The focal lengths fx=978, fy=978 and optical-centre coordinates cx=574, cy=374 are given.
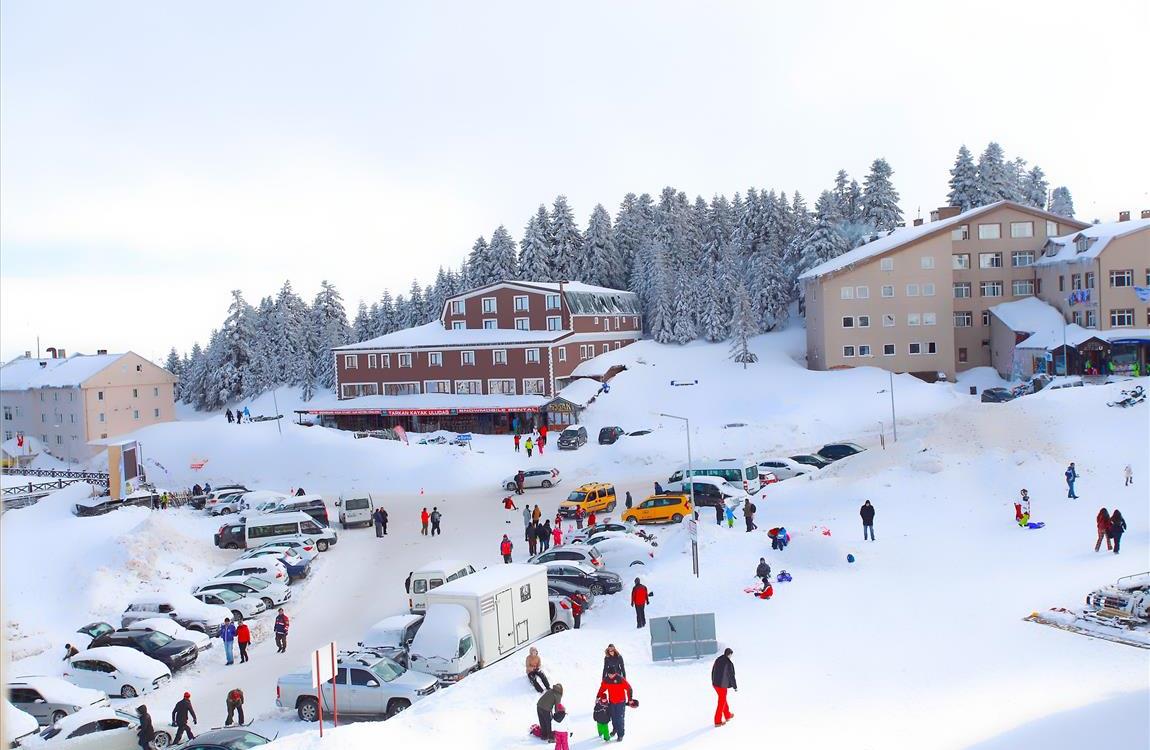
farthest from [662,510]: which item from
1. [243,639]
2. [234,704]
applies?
[234,704]

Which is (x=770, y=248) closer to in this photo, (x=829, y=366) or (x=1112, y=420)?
(x=829, y=366)

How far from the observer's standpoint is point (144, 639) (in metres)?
25.9

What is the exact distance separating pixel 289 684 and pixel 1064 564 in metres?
19.9

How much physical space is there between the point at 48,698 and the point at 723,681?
1579 cm

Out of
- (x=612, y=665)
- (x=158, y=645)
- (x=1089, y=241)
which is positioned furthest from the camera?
(x=1089, y=241)

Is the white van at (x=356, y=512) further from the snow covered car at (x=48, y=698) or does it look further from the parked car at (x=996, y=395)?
the parked car at (x=996, y=395)

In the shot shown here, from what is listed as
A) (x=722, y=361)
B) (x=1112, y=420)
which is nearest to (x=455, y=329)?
(x=722, y=361)

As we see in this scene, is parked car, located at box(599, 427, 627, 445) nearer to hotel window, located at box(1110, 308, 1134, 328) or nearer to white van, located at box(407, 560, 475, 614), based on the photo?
white van, located at box(407, 560, 475, 614)

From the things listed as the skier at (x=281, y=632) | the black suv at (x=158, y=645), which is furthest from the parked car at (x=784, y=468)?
the black suv at (x=158, y=645)

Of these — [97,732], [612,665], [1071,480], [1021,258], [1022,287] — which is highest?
[1021,258]


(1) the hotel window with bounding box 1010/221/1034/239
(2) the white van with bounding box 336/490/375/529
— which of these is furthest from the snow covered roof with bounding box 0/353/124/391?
(1) the hotel window with bounding box 1010/221/1034/239

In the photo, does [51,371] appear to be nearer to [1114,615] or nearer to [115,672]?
[115,672]

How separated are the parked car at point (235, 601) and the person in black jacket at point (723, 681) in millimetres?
19029

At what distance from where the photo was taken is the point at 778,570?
90.7 ft
